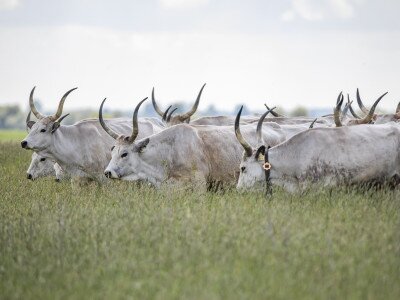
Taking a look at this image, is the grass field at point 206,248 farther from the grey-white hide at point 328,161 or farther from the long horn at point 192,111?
the long horn at point 192,111

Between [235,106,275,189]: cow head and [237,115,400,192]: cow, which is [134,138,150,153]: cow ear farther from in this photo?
[237,115,400,192]: cow

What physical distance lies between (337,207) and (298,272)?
10.4ft

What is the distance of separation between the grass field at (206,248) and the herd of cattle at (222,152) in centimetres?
68

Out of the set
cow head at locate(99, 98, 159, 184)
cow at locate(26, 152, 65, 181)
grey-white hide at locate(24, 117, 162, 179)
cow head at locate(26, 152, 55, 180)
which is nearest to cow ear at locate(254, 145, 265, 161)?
cow head at locate(99, 98, 159, 184)

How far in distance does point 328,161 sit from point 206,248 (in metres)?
4.19

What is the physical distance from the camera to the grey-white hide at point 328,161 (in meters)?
10.8

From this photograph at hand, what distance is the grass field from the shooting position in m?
6.10

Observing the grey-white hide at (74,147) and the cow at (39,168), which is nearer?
the grey-white hide at (74,147)

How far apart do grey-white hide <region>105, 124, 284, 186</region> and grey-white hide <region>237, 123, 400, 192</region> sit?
1.23 m

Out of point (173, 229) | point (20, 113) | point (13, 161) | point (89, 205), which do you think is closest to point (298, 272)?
point (173, 229)

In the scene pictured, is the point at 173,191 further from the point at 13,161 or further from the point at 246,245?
the point at 13,161

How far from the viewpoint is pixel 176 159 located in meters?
12.1

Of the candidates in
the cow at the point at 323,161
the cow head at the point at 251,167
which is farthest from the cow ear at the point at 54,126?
the cow at the point at 323,161

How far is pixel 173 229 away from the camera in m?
7.93
